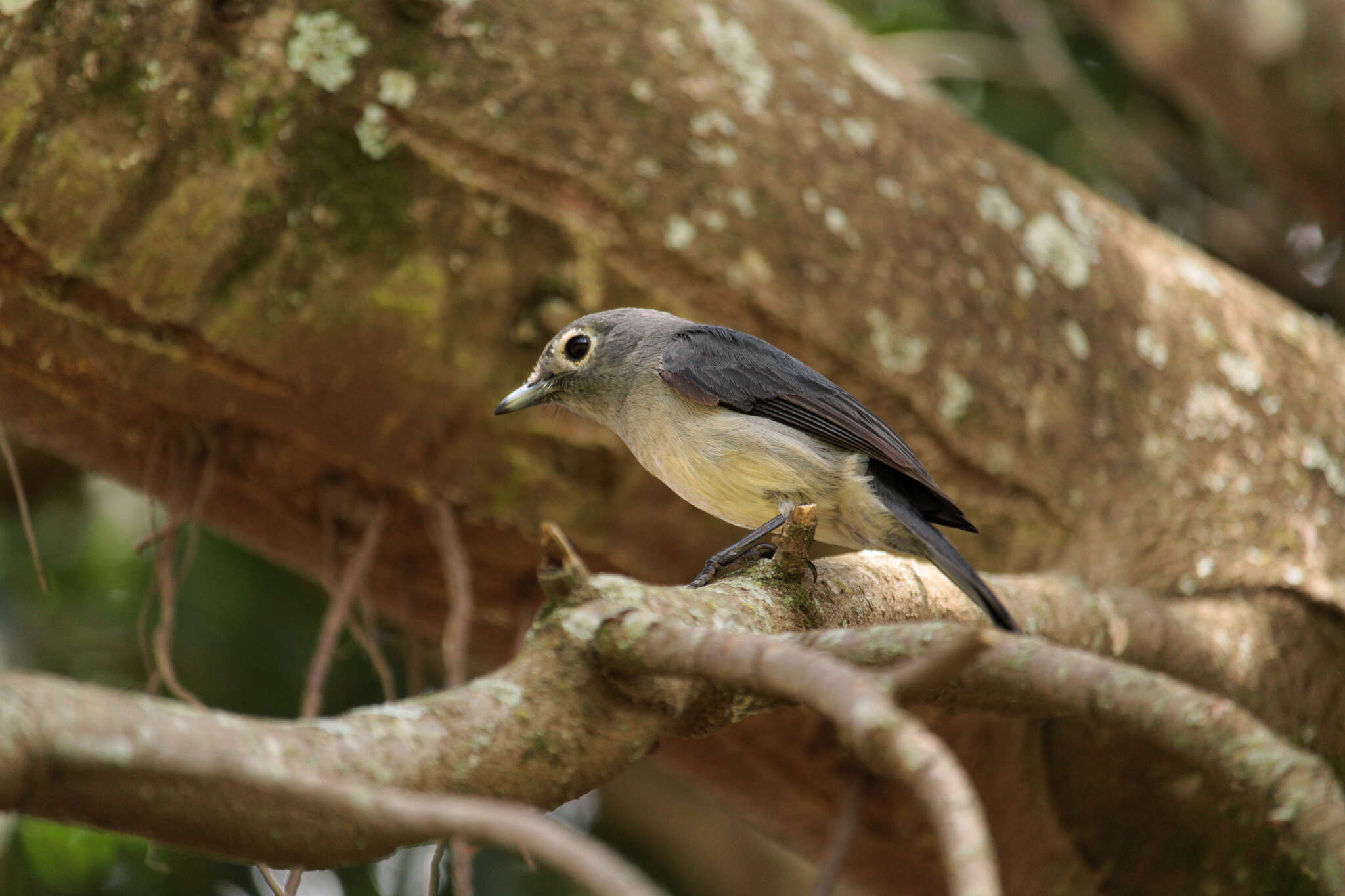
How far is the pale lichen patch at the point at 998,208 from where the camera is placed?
381 cm

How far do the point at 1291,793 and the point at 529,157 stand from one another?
241 cm

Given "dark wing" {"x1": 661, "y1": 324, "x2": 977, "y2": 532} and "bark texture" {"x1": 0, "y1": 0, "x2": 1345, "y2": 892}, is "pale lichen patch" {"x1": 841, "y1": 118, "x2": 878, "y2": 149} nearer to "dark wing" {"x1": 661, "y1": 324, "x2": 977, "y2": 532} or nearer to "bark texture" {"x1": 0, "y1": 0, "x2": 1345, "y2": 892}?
"bark texture" {"x1": 0, "y1": 0, "x2": 1345, "y2": 892}

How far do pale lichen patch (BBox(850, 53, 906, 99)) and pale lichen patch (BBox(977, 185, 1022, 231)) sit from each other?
441 mm

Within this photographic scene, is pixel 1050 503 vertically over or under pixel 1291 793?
under

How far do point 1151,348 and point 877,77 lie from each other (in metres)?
1.25

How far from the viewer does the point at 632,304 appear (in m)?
3.44

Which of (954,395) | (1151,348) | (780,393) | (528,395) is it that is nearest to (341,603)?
(528,395)

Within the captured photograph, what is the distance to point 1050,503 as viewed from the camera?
11.8 feet

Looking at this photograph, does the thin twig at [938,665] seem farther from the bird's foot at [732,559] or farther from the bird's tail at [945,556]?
the bird's foot at [732,559]

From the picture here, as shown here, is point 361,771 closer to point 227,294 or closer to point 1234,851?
point 227,294

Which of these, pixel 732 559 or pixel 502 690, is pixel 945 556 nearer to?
pixel 732 559

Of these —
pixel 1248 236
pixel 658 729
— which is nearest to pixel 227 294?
pixel 658 729

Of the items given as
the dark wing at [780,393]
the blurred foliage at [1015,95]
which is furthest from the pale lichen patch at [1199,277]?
the blurred foliage at [1015,95]

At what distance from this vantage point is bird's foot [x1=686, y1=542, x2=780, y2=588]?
2925mm
